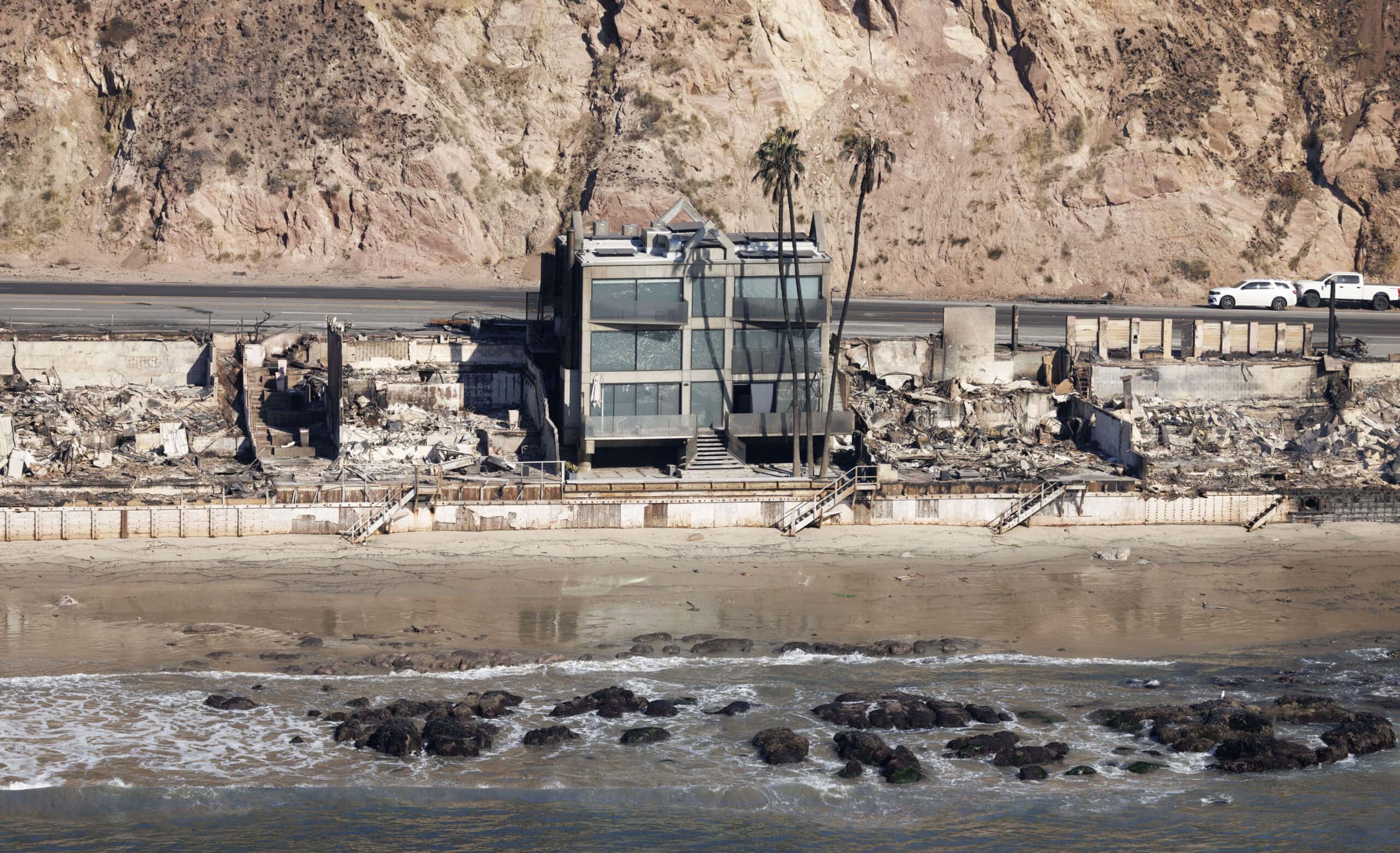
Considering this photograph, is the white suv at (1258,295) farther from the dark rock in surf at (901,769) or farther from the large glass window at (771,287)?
the dark rock in surf at (901,769)

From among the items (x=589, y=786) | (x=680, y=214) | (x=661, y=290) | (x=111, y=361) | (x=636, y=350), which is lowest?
(x=589, y=786)

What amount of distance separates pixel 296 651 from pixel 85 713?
4750mm

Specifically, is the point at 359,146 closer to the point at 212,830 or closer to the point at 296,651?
the point at 296,651

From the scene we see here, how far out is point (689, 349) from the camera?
4900 centimetres

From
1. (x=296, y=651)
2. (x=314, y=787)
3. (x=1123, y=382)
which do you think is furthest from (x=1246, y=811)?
(x=1123, y=382)

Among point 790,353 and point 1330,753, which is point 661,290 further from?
point 1330,753

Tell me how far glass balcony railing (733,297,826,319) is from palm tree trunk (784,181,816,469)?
0.42ft

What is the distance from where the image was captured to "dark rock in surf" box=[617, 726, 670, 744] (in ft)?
105

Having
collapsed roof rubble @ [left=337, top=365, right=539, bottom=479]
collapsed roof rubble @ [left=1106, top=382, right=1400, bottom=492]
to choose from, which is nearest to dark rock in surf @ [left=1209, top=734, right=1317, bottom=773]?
collapsed roof rubble @ [left=1106, top=382, right=1400, bottom=492]

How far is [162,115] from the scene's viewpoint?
8188cm

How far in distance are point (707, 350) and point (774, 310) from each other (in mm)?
2180

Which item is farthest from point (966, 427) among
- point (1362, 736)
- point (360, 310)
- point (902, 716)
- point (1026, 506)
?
point (360, 310)

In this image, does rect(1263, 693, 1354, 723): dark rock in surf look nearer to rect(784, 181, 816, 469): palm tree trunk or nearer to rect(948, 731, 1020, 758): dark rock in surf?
rect(948, 731, 1020, 758): dark rock in surf

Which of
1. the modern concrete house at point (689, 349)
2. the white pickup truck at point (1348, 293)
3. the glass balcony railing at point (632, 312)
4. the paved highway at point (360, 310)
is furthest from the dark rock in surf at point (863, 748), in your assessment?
the white pickup truck at point (1348, 293)
